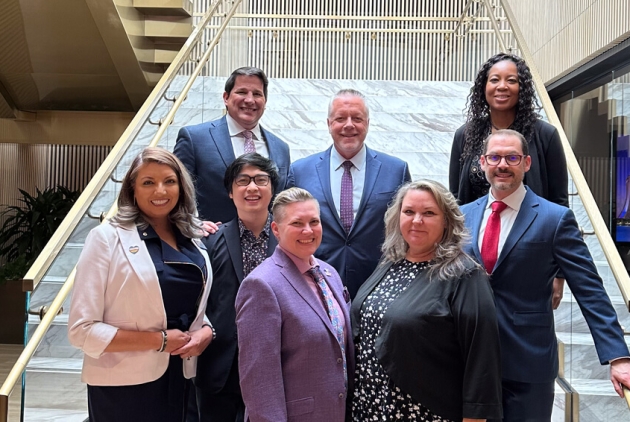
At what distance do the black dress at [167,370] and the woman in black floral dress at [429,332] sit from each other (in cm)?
64

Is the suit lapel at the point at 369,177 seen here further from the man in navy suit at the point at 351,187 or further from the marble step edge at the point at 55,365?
the marble step edge at the point at 55,365

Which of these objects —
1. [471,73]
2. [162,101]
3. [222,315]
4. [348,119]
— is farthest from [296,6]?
[222,315]

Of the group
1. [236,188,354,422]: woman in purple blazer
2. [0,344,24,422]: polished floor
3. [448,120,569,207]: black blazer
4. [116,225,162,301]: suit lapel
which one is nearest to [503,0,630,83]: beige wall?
[448,120,569,207]: black blazer

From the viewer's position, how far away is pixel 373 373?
2.46 meters

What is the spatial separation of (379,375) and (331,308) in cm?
30

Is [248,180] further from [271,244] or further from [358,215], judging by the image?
[358,215]

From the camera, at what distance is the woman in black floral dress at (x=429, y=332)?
2.31 metres

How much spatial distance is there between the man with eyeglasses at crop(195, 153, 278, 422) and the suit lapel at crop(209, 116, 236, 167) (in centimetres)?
57

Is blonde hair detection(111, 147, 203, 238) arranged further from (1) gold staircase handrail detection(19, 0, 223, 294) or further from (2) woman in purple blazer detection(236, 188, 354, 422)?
(1) gold staircase handrail detection(19, 0, 223, 294)

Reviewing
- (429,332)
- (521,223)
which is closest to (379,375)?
(429,332)

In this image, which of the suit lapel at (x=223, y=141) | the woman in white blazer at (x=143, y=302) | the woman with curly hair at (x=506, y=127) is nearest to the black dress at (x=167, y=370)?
the woman in white blazer at (x=143, y=302)

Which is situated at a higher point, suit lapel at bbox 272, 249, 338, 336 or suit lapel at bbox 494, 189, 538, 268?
suit lapel at bbox 494, 189, 538, 268

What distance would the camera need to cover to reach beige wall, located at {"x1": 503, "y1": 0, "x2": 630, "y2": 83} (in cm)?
644

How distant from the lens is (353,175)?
3426 millimetres
